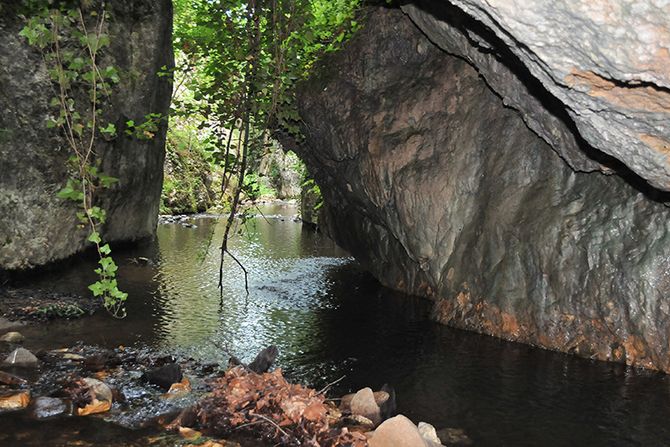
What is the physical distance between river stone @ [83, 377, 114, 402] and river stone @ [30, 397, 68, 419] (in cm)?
32

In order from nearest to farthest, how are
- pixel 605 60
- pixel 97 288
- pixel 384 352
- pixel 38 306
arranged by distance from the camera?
1. pixel 605 60
2. pixel 97 288
3. pixel 384 352
4. pixel 38 306

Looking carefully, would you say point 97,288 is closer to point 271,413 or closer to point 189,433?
point 189,433

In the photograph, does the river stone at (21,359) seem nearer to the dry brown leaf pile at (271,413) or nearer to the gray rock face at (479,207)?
the dry brown leaf pile at (271,413)

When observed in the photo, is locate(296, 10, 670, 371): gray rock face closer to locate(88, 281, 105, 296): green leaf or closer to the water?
the water

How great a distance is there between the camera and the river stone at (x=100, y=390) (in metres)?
6.23

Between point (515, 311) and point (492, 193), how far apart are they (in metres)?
2.50

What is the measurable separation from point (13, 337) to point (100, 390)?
3333 mm

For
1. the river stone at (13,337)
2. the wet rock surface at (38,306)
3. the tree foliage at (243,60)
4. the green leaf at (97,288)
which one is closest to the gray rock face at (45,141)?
the wet rock surface at (38,306)

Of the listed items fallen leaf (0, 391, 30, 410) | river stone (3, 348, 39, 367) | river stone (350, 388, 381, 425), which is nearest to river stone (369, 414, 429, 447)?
river stone (350, 388, 381, 425)

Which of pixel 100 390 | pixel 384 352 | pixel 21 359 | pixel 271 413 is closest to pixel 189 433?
pixel 271 413

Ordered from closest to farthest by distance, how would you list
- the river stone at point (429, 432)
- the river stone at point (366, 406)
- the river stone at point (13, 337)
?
the river stone at point (429, 432) < the river stone at point (366, 406) < the river stone at point (13, 337)

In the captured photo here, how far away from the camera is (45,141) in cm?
1282

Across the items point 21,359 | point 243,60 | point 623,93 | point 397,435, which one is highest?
point 243,60

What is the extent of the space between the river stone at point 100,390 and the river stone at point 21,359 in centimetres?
155
